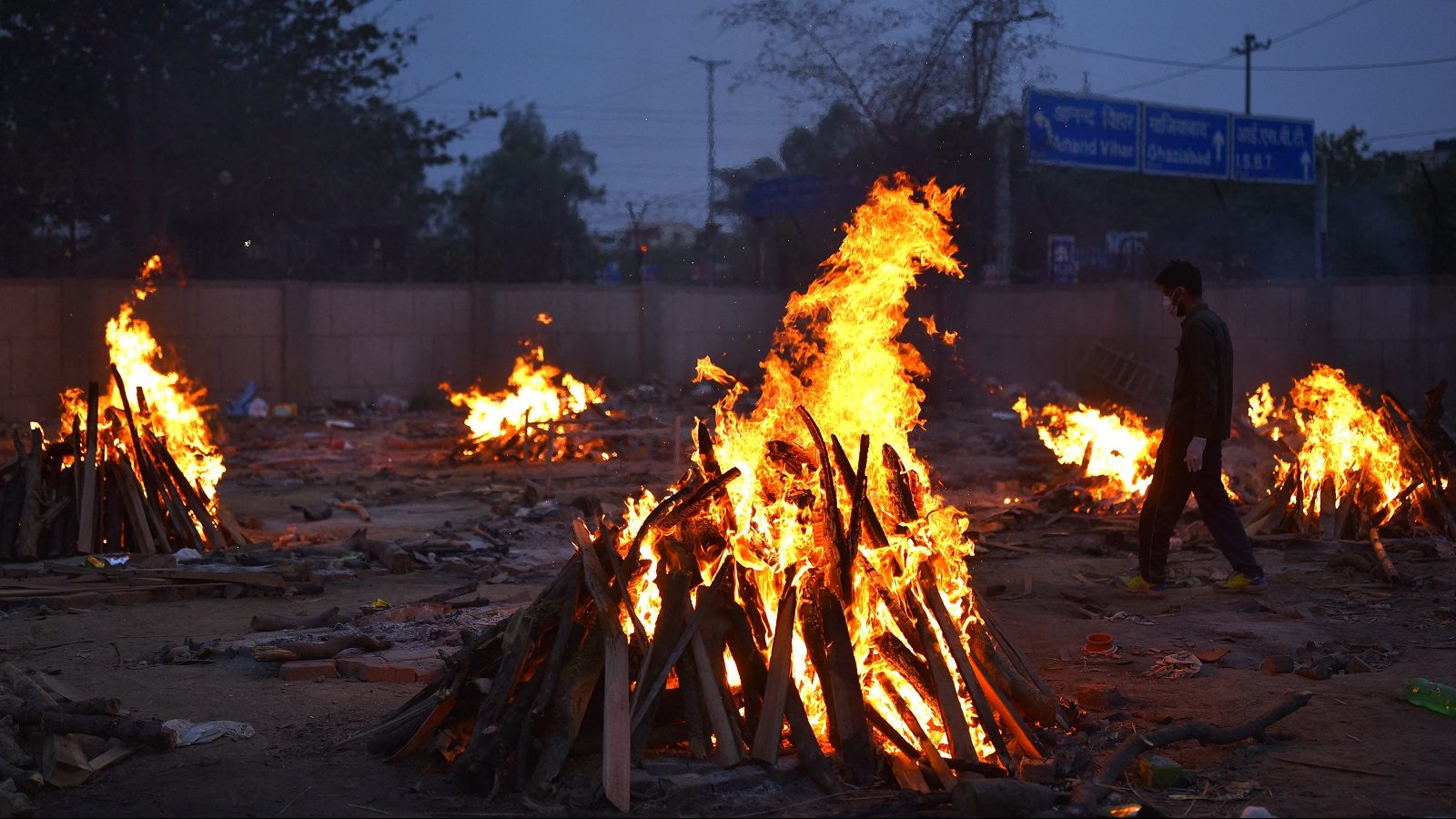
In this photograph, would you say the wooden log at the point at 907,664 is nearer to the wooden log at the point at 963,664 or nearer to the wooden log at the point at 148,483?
the wooden log at the point at 963,664

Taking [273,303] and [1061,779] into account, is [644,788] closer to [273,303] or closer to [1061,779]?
[1061,779]

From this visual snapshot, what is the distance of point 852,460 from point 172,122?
2093cm

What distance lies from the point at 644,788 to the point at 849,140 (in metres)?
20.9

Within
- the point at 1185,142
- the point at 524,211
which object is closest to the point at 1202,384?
the point at 1185,142

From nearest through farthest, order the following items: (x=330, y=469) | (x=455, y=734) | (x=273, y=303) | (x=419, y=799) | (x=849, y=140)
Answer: (x=419, y=799)
(x=455, y=734)
(x=330, y=469)
(x=273, y=303)
(x=849, y=140)

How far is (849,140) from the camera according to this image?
79.0ft

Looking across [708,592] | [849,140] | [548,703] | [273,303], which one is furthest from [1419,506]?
[273,303]

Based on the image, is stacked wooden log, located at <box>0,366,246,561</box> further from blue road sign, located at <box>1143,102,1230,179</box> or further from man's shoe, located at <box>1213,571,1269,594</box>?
blue road sign, located at <box>1143,102,1230,179</box>

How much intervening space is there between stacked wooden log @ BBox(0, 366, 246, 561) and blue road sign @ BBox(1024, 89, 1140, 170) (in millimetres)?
16348

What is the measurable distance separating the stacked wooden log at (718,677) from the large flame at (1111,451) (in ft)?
21.7

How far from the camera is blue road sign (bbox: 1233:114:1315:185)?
25297 mm

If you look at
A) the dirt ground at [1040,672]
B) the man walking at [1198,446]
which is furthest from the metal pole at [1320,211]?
the man walking at [1198,446]

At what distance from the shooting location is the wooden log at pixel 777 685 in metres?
4.55

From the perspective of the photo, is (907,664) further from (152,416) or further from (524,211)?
(524,211)
